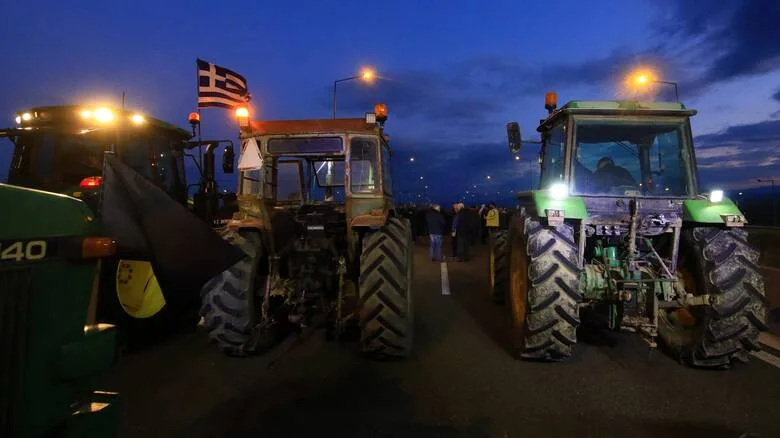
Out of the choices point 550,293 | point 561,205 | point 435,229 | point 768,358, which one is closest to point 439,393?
point 550,293

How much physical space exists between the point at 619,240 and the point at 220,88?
23.1ft

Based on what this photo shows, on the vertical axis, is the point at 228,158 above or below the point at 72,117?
below

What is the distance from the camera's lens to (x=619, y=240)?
6.44m

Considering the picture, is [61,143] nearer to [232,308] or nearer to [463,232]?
[232,308]

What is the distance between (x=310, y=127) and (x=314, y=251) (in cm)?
156

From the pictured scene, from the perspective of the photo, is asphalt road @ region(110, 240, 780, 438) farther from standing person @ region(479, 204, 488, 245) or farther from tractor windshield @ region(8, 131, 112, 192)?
standing person @ region(479, 204, 488, 245)

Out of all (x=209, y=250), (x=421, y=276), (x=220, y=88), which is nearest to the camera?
(x=209, y=250)

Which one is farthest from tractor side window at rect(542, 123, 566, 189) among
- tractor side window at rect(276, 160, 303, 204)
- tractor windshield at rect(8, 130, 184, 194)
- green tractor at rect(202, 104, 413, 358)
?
tractor windshield at rect(8, 130, 184, 194)

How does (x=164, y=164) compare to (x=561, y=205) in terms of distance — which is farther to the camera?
(x=164, y=164)

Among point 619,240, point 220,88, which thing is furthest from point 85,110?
point 619,240

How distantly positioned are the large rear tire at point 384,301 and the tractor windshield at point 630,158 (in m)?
2.38

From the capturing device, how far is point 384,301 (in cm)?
585

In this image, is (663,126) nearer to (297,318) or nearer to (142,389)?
(297,318)

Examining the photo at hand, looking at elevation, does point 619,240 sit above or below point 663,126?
below
